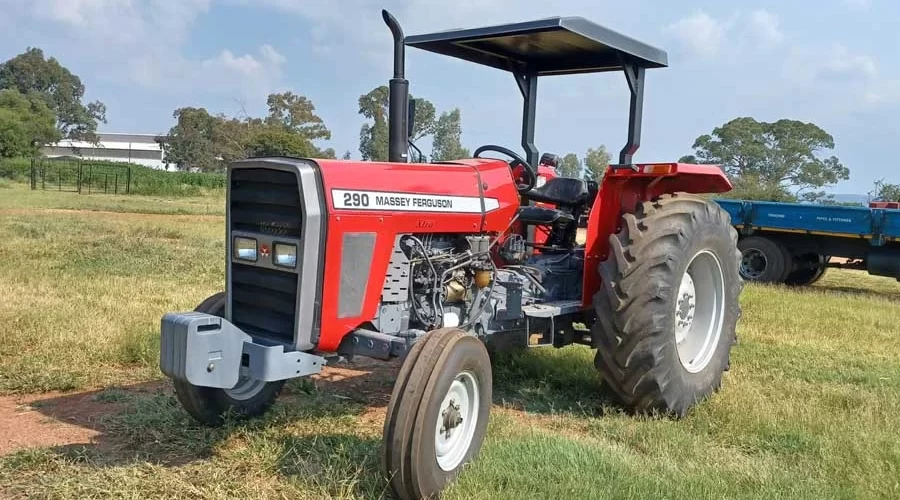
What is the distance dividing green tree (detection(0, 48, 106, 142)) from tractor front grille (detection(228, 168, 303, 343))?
94.4m

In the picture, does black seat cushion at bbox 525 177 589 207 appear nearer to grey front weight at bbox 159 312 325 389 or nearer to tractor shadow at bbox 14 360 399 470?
tractor shadow at bbox 14 360 399 470

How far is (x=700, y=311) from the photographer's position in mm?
5297

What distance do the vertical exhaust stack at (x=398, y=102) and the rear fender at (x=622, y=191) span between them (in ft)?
4.31

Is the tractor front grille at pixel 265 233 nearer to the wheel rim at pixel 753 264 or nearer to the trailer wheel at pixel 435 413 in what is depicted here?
the trailer wheel at pixel 435 413

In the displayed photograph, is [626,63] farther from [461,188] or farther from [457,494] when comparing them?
[457,494]

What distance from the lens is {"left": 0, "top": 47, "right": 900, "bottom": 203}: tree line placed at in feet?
97.6

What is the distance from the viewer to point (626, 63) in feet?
16.8

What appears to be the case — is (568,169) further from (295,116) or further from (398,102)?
(295,116)

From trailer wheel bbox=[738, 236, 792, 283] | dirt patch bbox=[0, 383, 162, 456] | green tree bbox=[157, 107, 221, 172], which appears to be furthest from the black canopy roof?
green tree bbox=[157, 107, 221, 172]

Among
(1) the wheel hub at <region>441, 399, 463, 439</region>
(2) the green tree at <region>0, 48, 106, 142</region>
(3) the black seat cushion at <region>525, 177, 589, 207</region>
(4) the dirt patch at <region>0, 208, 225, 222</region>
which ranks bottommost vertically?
(1) the wheel hub at <region>441, 399, 463, 439</region>

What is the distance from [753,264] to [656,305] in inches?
354

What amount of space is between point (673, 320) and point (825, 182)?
4458 cm

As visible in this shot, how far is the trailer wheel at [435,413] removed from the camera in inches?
122

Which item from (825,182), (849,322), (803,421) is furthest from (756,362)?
(825,182)
